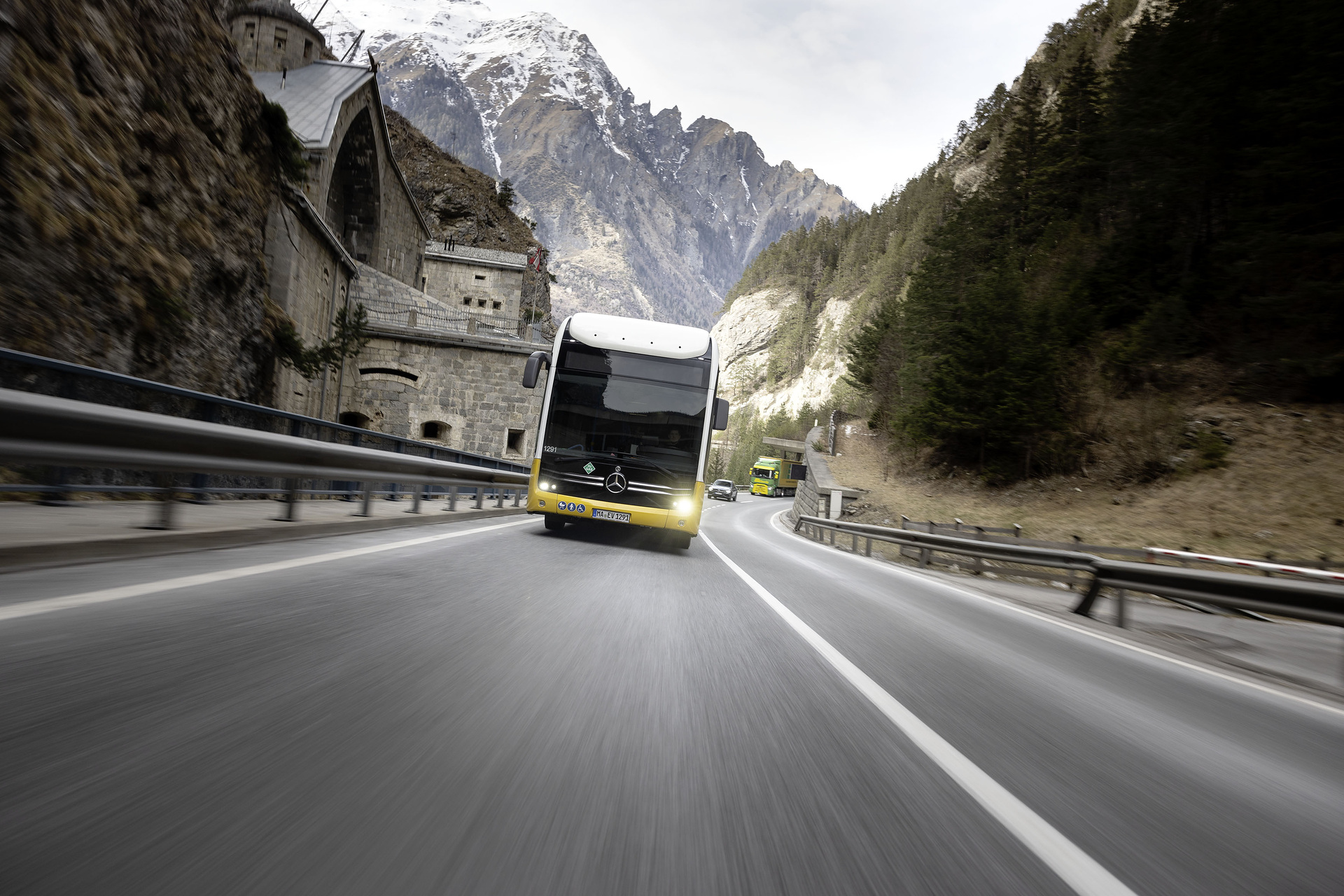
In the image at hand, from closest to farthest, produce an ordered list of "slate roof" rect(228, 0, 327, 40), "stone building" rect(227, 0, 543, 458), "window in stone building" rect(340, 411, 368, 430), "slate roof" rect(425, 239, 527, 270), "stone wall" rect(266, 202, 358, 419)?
"stone wall" rect(266, 202, 358, 419)
"stone building" rect(227, 0, 543, 458)
"window in stone building" rect(340, 411, 368, 430)
"slate roof" rect(228, 0, 327, 40)
"slate roof" rect(425, 239, 527, 270)

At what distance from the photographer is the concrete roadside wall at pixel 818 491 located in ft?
104

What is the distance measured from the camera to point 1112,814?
2467 mm

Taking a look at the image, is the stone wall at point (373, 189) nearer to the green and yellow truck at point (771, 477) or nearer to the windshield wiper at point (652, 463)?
the windshield wiper at point (652, 463)

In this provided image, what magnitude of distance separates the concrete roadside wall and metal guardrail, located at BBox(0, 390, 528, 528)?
24.9m

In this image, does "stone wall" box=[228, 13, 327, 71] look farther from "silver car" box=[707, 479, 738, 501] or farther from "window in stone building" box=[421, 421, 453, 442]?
"silver car" box=[707, 479, 738, 501]

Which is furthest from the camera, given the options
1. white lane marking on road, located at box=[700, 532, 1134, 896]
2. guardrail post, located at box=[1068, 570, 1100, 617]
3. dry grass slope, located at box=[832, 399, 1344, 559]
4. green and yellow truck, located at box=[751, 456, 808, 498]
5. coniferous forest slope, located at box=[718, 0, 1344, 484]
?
green and yellow truck, located at box=[751, 456, 808, 498]

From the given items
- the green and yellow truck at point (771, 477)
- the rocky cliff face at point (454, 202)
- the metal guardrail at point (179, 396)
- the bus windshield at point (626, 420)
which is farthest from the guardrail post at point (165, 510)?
the green and yellow truck at point (771, 477)

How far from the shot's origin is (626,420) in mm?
11672

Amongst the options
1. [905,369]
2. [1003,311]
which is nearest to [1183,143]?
[1003,311]

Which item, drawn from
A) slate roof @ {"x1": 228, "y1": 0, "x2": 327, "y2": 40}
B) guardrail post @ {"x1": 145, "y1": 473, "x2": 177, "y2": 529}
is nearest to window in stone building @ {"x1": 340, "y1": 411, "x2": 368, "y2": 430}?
slate roof @ {"x1": 228, "y1": 0, "x2": 327, "y2": 40}

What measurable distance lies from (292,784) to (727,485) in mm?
64252

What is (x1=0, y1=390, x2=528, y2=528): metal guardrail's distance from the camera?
11.8 ft

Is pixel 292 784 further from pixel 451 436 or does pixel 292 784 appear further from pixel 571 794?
pixel 451 436

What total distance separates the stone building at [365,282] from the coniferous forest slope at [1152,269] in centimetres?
1943
